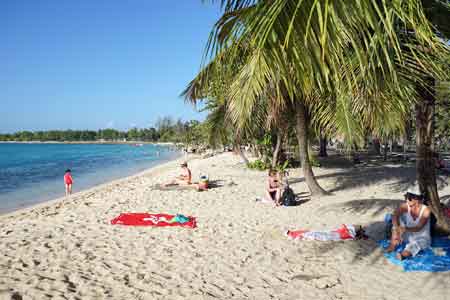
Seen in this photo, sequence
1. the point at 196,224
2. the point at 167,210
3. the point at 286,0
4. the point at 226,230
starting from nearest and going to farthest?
the point at 286,0
the point at 226,230
the point at 196,224
the point at 167,210

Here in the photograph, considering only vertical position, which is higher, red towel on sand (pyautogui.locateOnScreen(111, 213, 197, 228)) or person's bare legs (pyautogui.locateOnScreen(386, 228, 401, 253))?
person's bare legs (pyautogui.locateOnScreen(386, 228, 401, 253))

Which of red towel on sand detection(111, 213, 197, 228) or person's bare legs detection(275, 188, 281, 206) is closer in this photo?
red towel on sand detection(111, 213, 197, 228)

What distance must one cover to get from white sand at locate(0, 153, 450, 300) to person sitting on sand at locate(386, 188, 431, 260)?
313 millimetres

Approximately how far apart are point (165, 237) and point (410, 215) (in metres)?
3.60

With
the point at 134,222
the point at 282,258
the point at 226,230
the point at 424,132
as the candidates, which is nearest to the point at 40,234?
the point at 134,222

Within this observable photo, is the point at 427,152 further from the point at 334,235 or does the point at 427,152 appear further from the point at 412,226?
the point at 334,235

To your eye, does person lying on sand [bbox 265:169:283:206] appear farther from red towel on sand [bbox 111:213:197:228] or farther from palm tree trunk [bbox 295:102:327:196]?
red towel on sand [bbox 111:213:197:228]

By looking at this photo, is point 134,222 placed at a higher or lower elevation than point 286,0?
lower

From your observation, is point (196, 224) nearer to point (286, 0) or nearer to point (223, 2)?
point (223, 2)

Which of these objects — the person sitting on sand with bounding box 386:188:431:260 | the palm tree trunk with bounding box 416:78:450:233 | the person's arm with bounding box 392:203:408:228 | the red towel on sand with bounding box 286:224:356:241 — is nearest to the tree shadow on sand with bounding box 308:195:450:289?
the red towel on sand with bounding box 286:224:356:241

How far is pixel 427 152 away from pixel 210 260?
3335 mm

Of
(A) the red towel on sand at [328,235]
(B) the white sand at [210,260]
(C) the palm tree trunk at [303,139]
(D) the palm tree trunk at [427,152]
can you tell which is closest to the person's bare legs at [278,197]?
(B) the white sand at [210,260]

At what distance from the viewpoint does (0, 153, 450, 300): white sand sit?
359 centimetres

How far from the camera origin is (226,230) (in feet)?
19.8
